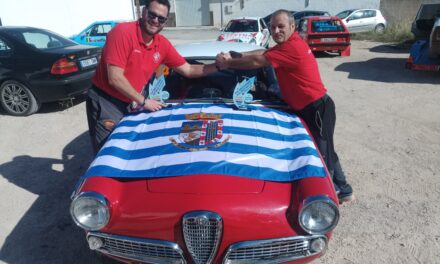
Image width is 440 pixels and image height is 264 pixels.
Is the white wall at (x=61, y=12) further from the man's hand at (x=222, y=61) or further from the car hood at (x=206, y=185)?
the car hood at (x=206, y=185)

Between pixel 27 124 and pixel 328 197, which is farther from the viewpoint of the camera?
pixel 27 124

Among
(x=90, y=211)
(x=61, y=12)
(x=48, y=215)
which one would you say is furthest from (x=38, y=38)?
(x=61, y=12)

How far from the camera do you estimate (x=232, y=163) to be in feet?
7.90

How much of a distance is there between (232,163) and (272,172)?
27 cm

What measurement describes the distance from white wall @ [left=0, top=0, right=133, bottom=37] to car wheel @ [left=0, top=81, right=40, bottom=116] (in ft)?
35.2

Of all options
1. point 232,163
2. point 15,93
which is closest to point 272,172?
point 232,163

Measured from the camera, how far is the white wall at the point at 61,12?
1556cm

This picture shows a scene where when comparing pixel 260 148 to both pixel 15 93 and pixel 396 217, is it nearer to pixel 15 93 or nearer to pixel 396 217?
pixel 396 217

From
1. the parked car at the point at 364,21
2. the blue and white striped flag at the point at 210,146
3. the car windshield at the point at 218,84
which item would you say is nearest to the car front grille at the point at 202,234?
the blue and white striped flag at the point at 210,146

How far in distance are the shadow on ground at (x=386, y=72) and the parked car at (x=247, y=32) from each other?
9.86 ft

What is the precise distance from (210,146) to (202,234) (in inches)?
28.0

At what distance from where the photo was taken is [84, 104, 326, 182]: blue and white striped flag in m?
2.38

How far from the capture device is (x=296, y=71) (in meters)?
3.04

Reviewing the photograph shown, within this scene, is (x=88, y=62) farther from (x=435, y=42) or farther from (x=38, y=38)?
(x=435, y=42)
